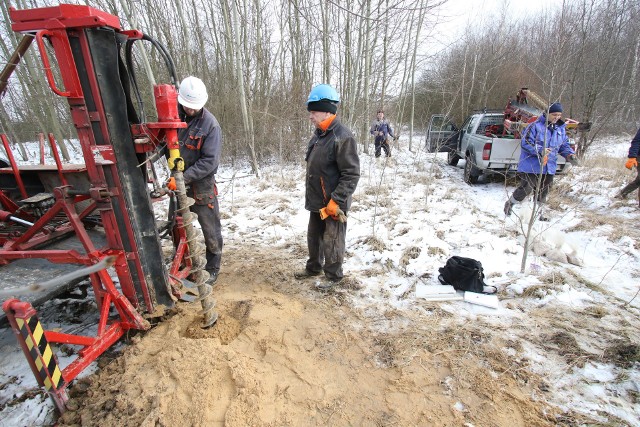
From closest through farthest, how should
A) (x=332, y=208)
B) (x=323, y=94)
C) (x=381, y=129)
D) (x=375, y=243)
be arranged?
(x=323, y=94) → (x=332, y=208) → (x=375, y=243) → (x=381, y=129)

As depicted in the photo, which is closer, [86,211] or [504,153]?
[86,211]

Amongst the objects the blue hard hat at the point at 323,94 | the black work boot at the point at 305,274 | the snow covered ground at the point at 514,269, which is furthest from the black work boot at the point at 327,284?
the blue hard hat at the point at 323,94

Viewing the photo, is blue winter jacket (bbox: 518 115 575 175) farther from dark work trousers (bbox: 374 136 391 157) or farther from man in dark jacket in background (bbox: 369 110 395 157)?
man in dark jacket in background (bbox: 369 110 395 157)

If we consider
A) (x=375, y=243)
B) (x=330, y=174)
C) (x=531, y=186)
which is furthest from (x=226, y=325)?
(x=531, y=186)

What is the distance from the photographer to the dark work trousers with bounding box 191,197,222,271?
3.63m

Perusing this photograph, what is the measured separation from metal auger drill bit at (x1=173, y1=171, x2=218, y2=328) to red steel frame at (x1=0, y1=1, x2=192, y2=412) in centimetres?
36

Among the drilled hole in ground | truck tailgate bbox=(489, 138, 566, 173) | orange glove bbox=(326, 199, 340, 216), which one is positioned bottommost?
the drilled hole in ground

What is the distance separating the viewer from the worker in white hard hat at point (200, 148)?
3262 mm

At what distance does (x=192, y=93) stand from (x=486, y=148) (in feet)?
22.3

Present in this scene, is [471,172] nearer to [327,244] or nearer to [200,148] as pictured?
[327,244]

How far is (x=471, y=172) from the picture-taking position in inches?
339

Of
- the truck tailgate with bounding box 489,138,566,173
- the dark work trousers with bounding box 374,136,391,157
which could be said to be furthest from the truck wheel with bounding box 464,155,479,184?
the dark work trousers with bounding box 374,136,391,157

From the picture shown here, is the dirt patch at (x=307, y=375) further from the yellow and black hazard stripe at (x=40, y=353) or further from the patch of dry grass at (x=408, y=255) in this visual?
the patch of dry grass at (x=408, y=255)

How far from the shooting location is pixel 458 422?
2184mm
